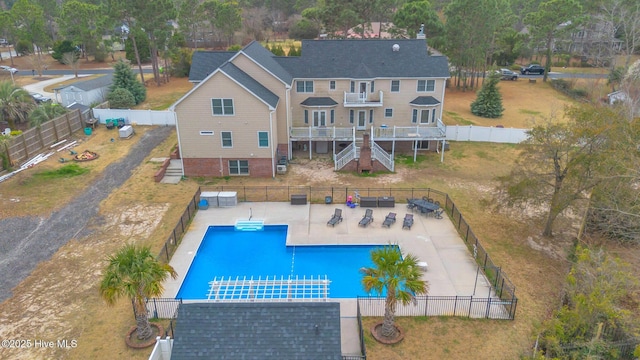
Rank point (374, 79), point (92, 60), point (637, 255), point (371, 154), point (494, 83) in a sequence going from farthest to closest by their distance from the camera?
point (92, 60) → point (494, 83) → point (374, 79) → point (371, 154) → point (637, 255)

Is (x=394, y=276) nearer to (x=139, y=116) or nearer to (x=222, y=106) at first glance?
(x=222, y=106)

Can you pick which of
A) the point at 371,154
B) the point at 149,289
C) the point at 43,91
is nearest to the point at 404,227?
the point at 371,154

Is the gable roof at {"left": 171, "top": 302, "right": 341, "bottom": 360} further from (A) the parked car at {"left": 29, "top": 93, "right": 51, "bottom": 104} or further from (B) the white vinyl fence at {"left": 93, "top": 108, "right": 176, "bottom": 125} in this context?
(A) the parked car at {"left": 29, "top": 93, "right": 51, "bottom": 104}

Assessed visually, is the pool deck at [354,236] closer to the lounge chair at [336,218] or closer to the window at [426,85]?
the lounge chair at [336,218]

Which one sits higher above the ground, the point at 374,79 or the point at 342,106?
the point at 374,79

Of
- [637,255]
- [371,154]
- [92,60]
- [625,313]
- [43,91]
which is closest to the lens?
[625,313]

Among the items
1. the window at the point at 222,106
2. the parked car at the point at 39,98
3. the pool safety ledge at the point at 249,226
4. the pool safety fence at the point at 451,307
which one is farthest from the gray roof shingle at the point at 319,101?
the parked car at the point at 39,98

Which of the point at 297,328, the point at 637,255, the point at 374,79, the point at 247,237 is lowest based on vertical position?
the point at 247,237

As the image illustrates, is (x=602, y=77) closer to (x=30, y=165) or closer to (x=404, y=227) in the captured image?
(x=404, y=227)
